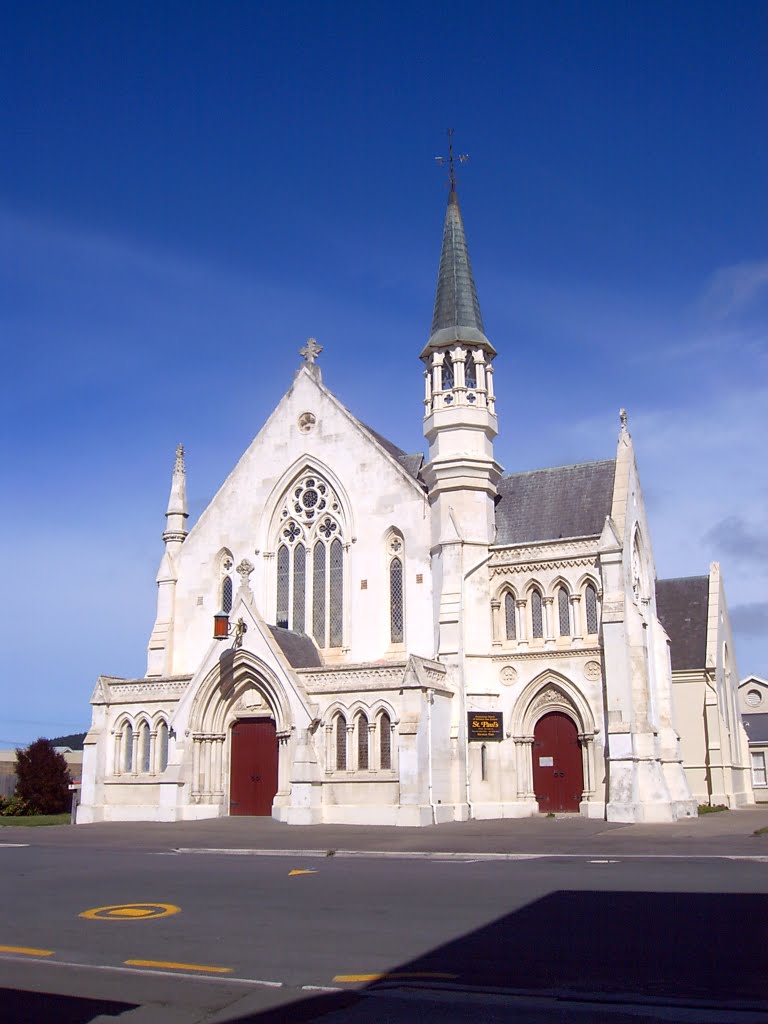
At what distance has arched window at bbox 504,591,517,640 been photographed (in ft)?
118

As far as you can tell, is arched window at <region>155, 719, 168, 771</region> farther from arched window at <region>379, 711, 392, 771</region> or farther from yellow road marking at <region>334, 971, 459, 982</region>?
yellow road marking at <region>334, 971, 459, 982</region>

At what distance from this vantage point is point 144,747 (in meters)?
37.5

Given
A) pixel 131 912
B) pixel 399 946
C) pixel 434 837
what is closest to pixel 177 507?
pixel 434 837

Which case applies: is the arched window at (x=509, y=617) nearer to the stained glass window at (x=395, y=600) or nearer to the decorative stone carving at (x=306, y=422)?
the stained glass window at (x=395, y=600)

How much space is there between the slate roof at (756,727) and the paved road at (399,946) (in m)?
46.4

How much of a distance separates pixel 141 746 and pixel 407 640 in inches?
408

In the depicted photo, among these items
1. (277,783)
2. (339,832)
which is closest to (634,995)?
(339,832)

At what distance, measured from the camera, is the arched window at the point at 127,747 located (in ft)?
123

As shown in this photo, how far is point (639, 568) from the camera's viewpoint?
126ft

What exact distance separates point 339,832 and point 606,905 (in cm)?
1676

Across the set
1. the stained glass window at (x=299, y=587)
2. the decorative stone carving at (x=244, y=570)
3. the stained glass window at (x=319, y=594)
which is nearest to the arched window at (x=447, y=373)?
the stained glass window at (x=319, y=594)

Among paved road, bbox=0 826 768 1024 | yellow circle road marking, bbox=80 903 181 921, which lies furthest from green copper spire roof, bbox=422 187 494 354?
yellow circle road marking, bbox=80 903 181 921

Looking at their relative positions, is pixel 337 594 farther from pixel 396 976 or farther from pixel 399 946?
pixel 396 976

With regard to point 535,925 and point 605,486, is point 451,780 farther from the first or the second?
point 535,925
